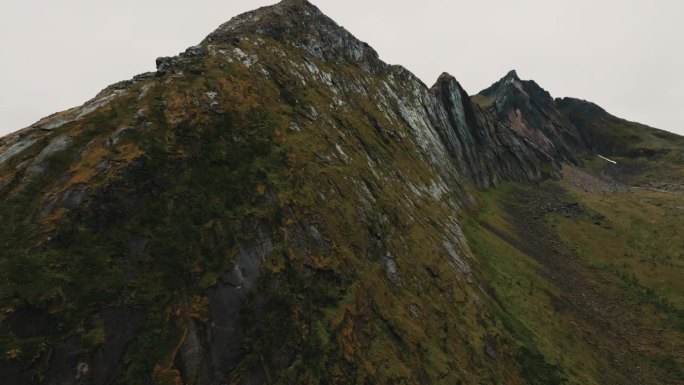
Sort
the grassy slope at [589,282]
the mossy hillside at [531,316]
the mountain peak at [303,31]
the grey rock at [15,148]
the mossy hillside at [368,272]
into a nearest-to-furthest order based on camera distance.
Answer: the mossy hillside at [368,272] < the grey rock at [15,148] < the mossy hillside at [531,316] < the grassy slope at [589,282] < the mountain peak at [303,31]

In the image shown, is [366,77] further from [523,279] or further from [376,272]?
[376,272]

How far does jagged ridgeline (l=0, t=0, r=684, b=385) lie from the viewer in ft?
43.5

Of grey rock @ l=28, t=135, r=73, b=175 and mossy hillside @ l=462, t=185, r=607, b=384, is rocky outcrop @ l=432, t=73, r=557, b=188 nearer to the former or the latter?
mossy hillside @ l=462, t=185, r=607, b=384

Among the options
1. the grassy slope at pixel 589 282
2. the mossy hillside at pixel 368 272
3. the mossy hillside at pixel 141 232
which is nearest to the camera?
the mossy hillside at pixel 141 232

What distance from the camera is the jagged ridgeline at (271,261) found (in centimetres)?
1325

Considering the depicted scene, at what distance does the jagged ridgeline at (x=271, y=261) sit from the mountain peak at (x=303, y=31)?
0.74 metres

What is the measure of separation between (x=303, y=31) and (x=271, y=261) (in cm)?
3923

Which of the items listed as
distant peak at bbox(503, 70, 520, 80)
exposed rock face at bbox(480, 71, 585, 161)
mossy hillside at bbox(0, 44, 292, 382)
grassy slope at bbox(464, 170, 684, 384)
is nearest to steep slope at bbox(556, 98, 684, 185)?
exposed rock face at bbox(480, 71, 585, 161)

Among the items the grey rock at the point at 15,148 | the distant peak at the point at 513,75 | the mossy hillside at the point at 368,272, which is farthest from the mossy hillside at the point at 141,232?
the distant peak at the point at 513,75

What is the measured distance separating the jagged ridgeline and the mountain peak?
2.43ft

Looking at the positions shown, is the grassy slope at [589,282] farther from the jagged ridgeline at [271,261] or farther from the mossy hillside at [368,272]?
the mossy hillside at [368,272]

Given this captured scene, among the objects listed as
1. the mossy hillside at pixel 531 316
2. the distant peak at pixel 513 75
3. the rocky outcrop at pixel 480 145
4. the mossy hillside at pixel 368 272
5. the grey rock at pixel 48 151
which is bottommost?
the mossy hillside at pixel 531 316

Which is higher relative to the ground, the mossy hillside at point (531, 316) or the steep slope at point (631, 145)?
the steep slope at point (631, 145)

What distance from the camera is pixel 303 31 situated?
158 ft
